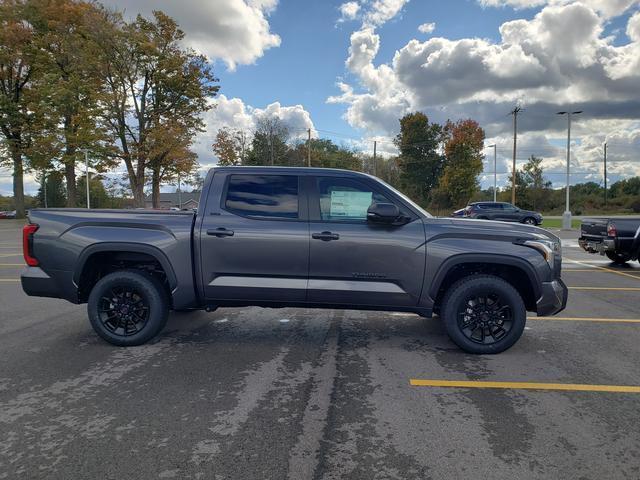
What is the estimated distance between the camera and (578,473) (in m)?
2.59

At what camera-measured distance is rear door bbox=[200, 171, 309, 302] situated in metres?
4.68

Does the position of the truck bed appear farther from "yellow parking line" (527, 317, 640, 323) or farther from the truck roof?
"yellow parking line" (527, 317, 640, 323)

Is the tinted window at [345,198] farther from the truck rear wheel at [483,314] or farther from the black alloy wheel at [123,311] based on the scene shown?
the black alloy wheel at [123,311]

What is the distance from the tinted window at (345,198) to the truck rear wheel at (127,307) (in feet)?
6.66

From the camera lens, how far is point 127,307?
16.2 feet

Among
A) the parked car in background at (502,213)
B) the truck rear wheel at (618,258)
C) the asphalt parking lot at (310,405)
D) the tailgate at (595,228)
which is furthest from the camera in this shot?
the parked car in background at (502,213)

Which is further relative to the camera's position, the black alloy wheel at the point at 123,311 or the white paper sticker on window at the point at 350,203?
the black alloy wheel at the point at 123,311

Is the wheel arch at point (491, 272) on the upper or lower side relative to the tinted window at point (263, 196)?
lower

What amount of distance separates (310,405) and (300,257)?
5.42ft

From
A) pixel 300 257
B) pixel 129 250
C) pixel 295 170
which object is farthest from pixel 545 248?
pixel 129 250

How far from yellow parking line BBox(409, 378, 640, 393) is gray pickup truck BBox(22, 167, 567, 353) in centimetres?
76

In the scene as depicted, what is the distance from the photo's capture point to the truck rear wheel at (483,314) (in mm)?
4582

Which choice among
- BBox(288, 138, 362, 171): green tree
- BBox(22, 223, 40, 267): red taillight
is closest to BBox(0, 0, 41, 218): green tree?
BBox(288, 138, 362, 171): green tree

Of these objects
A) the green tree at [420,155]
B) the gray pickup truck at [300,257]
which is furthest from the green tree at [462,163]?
the gray pickup truck at [300,257]
